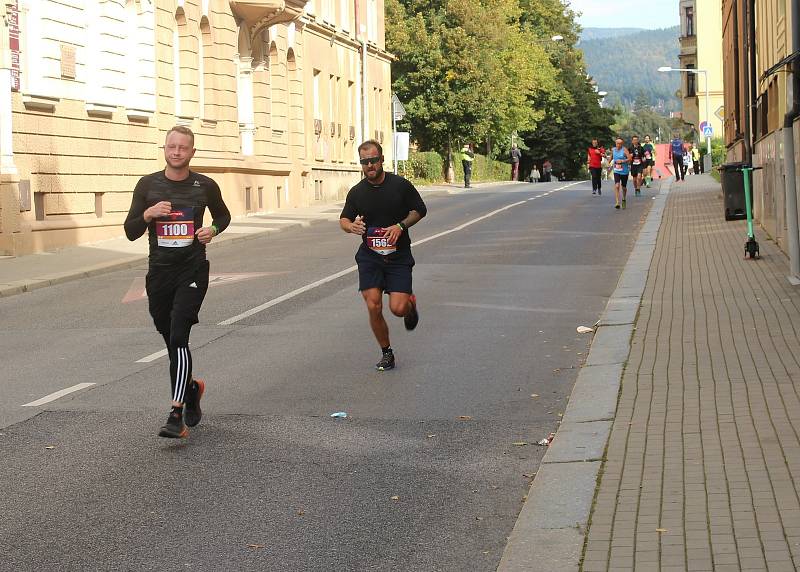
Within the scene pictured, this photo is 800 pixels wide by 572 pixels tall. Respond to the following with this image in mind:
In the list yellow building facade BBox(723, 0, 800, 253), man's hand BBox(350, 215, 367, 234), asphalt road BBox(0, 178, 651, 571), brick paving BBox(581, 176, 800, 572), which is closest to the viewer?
brick paving BBox(581, 176, 800, 572)

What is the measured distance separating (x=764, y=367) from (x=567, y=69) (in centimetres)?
9614

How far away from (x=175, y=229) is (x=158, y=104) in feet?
77.3

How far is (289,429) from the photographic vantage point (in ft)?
26.6

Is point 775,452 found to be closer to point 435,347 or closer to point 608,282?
point 435,347

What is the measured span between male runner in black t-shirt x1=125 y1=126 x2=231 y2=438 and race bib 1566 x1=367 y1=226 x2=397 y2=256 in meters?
2.46

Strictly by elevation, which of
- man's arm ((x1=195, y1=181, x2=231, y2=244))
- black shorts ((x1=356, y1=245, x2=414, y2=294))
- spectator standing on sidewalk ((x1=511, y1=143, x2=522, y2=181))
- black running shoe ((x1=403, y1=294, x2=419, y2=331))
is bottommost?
black running shoe ((x1=403, y1=294, x2=419, y2=331))

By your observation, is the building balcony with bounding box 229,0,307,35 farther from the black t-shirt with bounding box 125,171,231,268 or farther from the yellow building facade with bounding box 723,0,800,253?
the black t-shirt with bounding box 125,171,231,268

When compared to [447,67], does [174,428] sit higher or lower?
lower

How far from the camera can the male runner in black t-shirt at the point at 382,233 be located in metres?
10.5

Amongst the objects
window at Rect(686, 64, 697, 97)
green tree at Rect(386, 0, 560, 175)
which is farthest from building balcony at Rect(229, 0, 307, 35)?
window at Rect(686, 64, 697, 97)

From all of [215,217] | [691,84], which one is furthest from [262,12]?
[691,84]

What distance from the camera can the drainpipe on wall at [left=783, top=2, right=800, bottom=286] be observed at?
14.6 meters

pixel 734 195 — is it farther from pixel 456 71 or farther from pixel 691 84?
pixel 691 84

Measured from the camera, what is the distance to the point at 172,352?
820 cm
